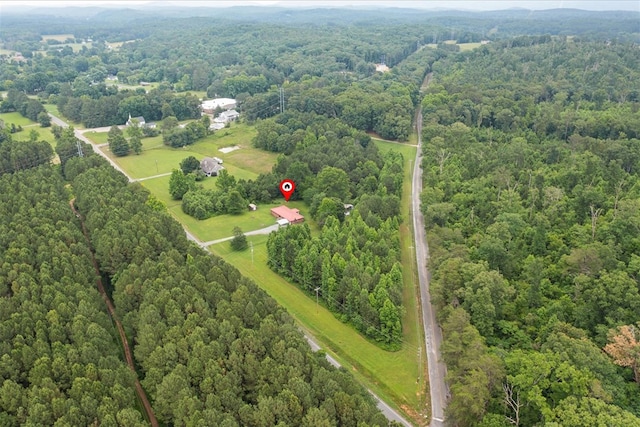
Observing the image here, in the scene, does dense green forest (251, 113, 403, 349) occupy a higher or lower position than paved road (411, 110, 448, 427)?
higher

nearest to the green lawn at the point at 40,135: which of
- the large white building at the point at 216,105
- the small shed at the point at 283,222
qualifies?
the large white building at the point at 216,105

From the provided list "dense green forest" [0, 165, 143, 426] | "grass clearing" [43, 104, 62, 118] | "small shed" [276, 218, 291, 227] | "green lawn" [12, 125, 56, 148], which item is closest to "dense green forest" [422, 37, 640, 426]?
"small shed" [276, 218, 291, 227]

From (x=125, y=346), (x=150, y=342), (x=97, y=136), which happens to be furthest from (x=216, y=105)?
(x=150, y=342)

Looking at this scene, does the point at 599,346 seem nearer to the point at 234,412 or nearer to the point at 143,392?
the point at 234,412

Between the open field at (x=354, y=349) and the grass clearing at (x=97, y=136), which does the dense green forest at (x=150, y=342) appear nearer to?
the open field at (x=354, y=349)

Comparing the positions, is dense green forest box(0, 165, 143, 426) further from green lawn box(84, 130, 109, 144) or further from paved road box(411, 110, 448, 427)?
green lawn box(84, 130, 109, 144)

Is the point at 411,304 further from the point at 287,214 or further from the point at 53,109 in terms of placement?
the point at 53,109
